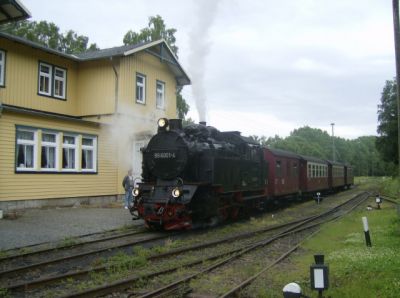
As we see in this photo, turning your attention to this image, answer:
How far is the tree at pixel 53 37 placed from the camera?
35.2 metres

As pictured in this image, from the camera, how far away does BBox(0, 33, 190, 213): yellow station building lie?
1574 cm

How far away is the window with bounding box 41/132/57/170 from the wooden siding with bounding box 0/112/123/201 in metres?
0.32

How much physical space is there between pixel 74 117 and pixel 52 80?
1807 millimetres

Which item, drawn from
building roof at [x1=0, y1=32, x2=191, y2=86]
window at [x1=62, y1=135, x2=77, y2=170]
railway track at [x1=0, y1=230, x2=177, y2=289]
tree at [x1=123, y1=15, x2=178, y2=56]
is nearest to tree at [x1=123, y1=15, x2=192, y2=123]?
tree at [x1=123, y1=15, x2=178, y2=56]

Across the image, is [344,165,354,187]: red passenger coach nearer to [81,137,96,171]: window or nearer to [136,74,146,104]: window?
[136,74,146,104]: window

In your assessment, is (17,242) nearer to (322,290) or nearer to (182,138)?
(182,138)

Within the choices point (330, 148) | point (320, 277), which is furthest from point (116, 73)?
point (330, 148)

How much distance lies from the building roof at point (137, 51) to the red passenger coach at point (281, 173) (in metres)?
7.10

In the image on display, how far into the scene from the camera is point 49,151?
1686 cm

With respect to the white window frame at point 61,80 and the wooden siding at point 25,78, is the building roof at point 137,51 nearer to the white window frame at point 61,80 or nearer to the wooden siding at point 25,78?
the wooden siding at point 25,78

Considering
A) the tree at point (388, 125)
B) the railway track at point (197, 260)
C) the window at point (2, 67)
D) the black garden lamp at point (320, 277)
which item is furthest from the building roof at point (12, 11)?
the tree at point (388, 125)

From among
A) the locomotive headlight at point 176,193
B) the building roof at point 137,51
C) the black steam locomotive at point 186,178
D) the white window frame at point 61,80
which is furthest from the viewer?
the white window frame at point 61,80

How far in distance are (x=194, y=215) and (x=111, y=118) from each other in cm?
886

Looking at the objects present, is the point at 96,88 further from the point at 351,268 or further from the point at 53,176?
the point at 351,268
